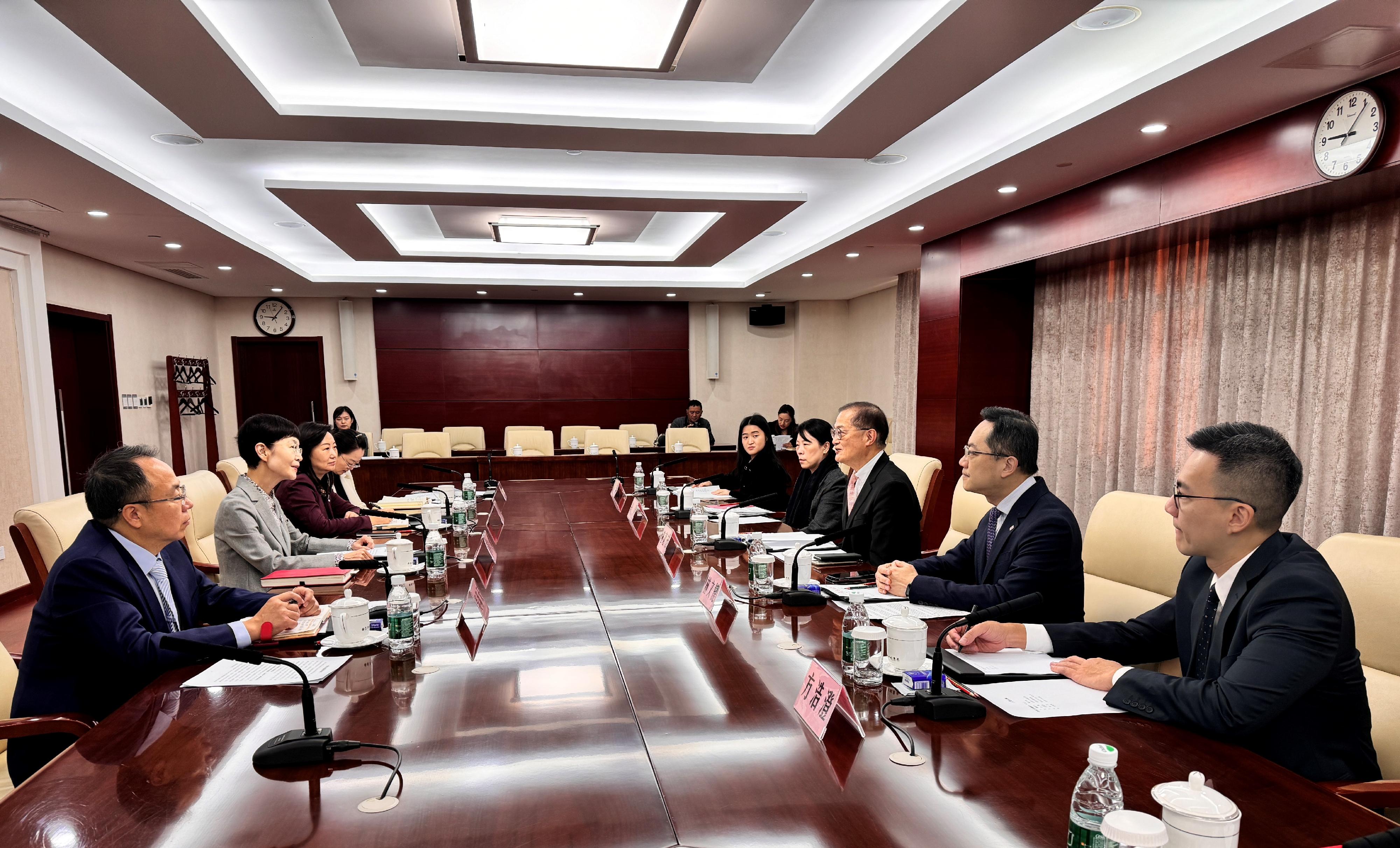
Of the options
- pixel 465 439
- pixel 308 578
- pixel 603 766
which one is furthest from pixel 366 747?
pixel 465 439

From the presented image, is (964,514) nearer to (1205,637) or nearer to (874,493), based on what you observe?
(874,493)

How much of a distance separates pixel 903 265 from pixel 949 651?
6298 mm

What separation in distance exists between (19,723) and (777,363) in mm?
9773

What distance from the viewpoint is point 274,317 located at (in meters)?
9.52

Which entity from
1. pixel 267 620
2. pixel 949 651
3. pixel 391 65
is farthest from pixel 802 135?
pixel 267 620

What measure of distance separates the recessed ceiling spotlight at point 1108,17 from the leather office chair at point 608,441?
5885 millimetres

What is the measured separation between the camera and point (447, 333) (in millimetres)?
9945

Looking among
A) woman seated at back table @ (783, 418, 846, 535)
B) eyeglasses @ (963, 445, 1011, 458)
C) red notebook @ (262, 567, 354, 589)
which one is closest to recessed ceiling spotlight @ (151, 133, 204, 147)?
red notebook @ (262, 567, 354, 589)

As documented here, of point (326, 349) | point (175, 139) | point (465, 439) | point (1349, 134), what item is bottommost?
point (465, 439)

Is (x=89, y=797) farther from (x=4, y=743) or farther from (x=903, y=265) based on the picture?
(x=903, y=265)

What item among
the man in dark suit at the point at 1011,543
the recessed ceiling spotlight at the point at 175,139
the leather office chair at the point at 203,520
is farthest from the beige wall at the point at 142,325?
the man in dark suit at the point at 1011,543

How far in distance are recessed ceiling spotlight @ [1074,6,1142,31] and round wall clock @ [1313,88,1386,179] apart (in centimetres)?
90

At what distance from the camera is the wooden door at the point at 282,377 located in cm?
957

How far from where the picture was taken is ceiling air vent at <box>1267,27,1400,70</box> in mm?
2486
